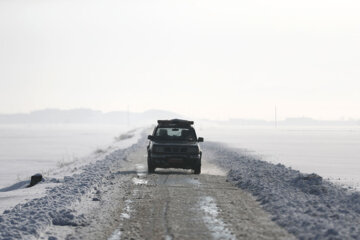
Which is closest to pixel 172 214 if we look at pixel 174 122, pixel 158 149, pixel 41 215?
pixel 41 215

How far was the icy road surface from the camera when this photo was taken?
26.7 feet

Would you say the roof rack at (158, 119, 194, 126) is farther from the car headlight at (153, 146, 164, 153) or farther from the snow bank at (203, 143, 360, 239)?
the snow bank at (203, 143, 360, 239)

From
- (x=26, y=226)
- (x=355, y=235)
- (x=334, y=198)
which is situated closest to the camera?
(x=355, y=235)

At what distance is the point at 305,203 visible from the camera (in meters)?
11.2

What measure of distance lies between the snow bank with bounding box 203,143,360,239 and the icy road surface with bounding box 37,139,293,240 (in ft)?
1.13

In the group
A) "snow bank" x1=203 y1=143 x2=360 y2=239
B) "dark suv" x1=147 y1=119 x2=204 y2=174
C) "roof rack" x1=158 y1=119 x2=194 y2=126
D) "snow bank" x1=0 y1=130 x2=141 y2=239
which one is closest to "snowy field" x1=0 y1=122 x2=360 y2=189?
"snow bank" x1=203 y1=143 x2=360 y2=239

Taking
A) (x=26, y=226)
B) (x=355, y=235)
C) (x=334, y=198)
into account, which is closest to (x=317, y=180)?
(x=334, y=198)

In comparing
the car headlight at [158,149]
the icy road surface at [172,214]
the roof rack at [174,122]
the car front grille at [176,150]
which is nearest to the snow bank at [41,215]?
the icy road surface at [172,214]

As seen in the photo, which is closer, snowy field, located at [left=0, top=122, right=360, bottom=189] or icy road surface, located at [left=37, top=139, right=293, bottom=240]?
icy road surface, located at [left=37, top=139, right=293, bottom=240]

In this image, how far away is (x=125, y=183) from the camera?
15.5m

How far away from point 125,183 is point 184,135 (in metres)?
4.47

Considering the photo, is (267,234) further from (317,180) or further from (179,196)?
(317,180)

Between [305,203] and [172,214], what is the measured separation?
3368mm

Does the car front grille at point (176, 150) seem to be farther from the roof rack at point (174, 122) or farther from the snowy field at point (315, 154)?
the snowy field at point (315, 154)
